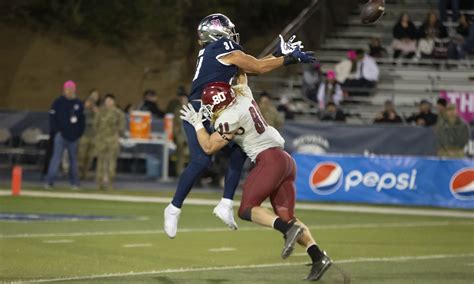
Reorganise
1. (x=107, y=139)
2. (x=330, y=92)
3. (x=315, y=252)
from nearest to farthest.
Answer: (x=315, y=252), (x=107, y=139), (x=330, y=92)

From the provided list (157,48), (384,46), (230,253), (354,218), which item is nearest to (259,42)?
(157,48)

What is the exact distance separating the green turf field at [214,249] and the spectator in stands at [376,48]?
33.0 feet

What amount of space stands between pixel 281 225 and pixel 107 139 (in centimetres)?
1177

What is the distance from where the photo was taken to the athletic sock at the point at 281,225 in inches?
383

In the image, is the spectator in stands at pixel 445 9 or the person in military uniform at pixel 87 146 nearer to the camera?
the person in military uniform at pixel 87 146

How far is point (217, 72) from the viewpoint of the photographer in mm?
10523

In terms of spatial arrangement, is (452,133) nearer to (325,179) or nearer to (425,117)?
(325,179)

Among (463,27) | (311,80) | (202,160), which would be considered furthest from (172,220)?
(463,27)

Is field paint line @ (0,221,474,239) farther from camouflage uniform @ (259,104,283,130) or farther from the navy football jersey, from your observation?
camouflage uniform @ (259,104,283,130)

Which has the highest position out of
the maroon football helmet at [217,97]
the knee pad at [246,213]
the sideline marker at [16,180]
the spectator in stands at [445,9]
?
the spectator in stands at [445,9]

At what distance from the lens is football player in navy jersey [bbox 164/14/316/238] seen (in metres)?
10.4

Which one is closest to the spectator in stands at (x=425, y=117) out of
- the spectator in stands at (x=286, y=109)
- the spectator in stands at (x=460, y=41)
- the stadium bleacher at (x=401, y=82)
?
the stadium bleacher at (x=401, y=82)

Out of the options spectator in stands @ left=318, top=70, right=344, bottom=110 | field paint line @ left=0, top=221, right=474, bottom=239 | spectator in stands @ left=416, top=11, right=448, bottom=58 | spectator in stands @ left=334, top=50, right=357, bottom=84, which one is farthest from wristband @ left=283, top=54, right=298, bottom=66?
spectator in stands @ left=416, top=11, right=448, bottom=58

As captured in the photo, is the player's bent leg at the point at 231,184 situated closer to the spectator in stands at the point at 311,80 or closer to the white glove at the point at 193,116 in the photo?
the white glove at the point at 193,116
